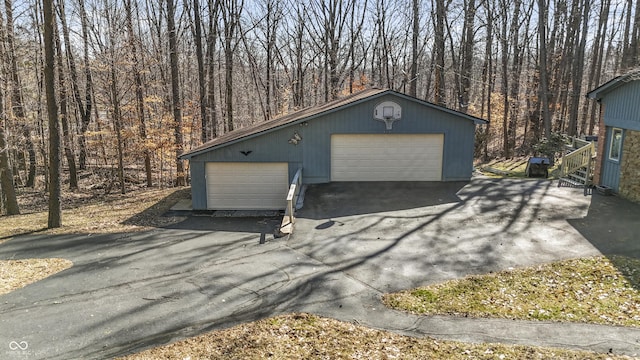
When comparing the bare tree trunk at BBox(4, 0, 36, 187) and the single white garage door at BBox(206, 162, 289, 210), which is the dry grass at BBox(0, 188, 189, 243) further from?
the bare tree trunk at BBox(4, 0, 36, 187)

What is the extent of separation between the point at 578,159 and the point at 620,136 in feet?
6.33

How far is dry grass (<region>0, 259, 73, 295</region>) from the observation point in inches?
354

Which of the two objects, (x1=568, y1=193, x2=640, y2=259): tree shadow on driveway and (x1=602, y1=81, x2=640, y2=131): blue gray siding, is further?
(x1=602, y1=81, x2=640, y2=131): blue gray siding

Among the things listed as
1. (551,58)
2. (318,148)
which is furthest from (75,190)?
(551,58)

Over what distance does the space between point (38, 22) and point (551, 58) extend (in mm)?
32032

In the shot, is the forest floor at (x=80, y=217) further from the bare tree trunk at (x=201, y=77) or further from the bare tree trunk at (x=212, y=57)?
the bare tree trunk at (x=212, y=57)

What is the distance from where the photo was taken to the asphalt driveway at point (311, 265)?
6.61 metres

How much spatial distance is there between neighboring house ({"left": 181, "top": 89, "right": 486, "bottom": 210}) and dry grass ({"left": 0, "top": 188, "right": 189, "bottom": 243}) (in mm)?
2005

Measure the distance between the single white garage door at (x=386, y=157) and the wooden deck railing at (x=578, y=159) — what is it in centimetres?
437

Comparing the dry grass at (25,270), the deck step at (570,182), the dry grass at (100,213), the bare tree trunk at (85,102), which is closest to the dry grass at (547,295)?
the deck step at (570,182)

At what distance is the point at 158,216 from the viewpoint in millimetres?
15086

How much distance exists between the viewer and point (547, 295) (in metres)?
7.46

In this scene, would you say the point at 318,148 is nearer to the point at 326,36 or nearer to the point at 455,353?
the point at 455,353

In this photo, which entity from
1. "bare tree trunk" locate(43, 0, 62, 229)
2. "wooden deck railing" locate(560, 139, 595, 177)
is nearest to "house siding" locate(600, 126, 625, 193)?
"wooden deck railing" locate(560, 139, 595, 177)
